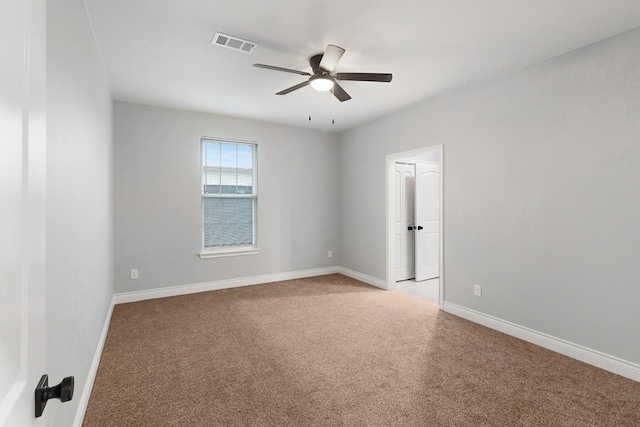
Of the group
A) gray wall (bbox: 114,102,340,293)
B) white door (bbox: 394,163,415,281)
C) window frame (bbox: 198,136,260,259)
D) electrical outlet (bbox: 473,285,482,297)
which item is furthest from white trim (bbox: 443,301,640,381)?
window frame (bbox: 198,136,260,259)

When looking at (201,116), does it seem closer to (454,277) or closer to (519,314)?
(454,277)

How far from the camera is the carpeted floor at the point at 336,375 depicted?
2023mm

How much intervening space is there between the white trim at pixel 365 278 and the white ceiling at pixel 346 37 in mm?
2750

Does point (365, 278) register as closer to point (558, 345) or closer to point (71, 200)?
point (558, 345)

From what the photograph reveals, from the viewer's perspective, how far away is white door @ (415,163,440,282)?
538 centimetres

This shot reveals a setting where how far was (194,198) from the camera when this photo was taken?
4.68m

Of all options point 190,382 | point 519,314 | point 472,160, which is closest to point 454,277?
point 519,314

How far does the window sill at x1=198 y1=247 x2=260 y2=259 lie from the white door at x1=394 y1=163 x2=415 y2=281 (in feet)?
7.53

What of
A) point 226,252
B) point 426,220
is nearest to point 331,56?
point 226,252

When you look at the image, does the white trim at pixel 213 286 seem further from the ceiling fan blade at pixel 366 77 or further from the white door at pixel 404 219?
the ceiling fan blade at pixel 366 77

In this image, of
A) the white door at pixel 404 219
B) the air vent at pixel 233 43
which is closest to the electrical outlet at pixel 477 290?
the white door at pixel 404 219

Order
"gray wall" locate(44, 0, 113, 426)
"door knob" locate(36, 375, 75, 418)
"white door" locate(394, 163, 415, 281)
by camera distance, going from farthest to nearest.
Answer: "white door" locate(394, 163, 415, 281), "gray wall" locate(44, 0, 113, 426), "door knob" locate(36, 375, 75, 418)

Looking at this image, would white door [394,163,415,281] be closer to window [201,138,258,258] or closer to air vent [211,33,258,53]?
window [201,138,258,258]

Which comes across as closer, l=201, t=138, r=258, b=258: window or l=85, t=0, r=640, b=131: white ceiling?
l=85, t=0, r=640, b=131: white ceiling
